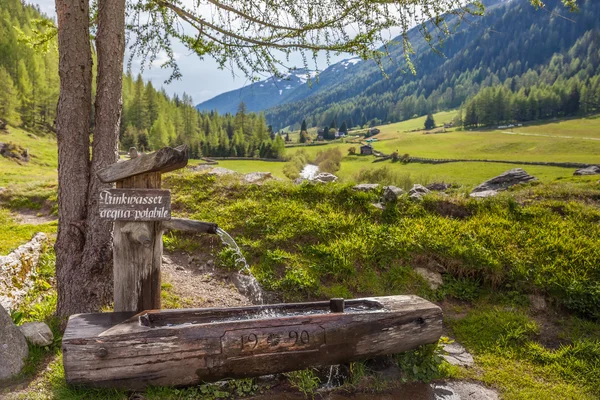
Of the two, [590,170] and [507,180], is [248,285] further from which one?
[590,170]

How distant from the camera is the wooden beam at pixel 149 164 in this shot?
130 inches

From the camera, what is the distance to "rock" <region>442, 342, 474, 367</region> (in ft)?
16.0

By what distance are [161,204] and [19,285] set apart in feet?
13.4

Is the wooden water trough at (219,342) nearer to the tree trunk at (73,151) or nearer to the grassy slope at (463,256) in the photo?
the grassy slope at (463,256)

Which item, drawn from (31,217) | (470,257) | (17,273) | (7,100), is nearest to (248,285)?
(17,273)

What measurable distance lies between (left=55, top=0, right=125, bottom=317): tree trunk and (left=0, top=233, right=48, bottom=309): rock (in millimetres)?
1288

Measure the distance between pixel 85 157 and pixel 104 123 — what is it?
553 millimetres

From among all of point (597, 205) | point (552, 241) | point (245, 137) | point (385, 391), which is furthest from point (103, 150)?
point (245, 137)

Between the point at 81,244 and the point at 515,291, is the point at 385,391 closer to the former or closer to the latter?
the point at 515,291

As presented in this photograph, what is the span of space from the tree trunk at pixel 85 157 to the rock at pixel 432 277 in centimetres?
561

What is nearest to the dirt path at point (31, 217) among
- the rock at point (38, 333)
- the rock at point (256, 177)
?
the rock at point (256, 177)

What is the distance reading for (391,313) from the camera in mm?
4273

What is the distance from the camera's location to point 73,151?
15.2ft

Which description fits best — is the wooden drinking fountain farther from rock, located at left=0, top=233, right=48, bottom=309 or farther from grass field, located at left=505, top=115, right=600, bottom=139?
grass field, located at left=505, top=115, right=600, bottom=139
